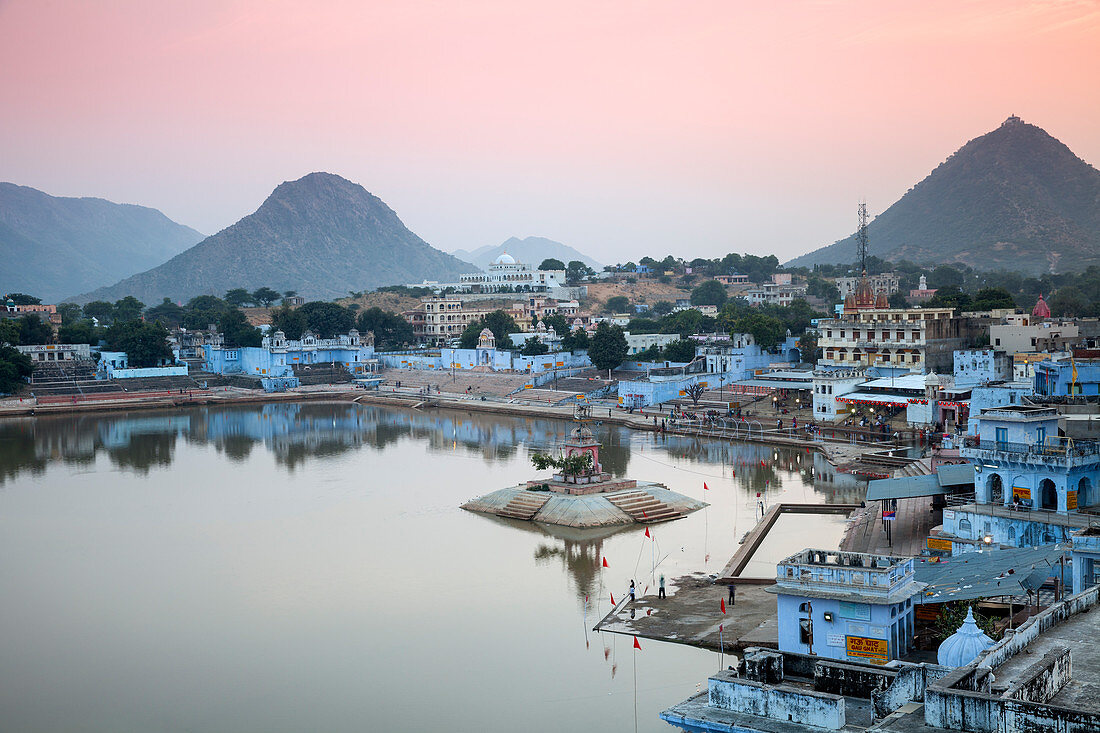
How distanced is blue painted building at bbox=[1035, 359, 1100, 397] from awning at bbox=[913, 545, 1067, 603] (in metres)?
13.6

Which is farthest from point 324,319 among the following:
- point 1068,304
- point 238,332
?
point 1068,304

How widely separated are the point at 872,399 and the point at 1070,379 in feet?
31.3

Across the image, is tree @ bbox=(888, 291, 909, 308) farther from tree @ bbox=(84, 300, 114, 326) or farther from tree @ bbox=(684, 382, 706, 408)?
tree @ bbox=(84, 300, 114, 326)

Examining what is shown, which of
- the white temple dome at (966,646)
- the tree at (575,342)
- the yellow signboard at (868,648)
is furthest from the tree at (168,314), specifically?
the white temple dome at (966,646)

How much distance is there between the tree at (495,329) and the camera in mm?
65500

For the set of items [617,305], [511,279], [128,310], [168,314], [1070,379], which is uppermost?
[511,279]

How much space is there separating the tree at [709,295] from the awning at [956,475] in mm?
70122

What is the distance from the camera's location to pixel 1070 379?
26938 mm

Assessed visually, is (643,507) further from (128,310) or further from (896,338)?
(128,310)

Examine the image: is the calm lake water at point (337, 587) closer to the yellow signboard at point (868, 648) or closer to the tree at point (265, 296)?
the yellow signboard at point (868, 648)

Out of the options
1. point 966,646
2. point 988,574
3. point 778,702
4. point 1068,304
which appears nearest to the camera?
point 778,702

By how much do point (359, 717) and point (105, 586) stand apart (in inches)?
365

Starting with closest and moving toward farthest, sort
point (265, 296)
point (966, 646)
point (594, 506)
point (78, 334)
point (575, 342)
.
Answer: point (966, 646), point (594, 506), point (575, 342), point (78, 334), point (265, 296)

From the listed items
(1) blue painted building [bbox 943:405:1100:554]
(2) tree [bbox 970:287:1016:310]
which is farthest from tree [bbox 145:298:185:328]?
(1) blue painted building [bbox 943:405:1100:554]
